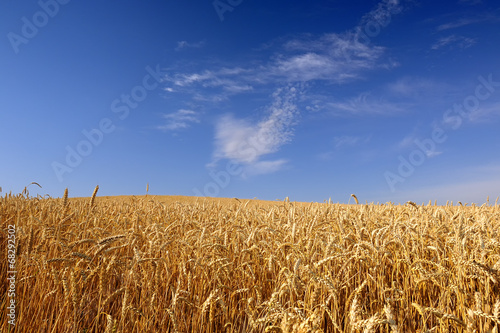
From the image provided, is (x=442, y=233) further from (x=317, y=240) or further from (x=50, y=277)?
(x=50, y=277)

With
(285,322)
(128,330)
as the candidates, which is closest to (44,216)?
(128,330)

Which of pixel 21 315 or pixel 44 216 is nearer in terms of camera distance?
pixel 21 315

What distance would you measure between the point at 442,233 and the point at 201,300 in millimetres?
2817

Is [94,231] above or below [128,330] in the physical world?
above

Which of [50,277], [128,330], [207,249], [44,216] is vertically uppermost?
[44,216]

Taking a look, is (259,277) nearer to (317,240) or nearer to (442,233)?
(317,240)

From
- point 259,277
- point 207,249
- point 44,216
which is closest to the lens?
point 259,277

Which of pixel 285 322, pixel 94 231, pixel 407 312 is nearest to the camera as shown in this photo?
pixel 285 322

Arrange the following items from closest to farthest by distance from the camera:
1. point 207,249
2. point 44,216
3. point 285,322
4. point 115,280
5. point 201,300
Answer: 1. point 285,322
2. point 201,300
3. point 207,249
4. point 115,280
5. point 44,216

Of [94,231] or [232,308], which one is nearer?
[232,308]

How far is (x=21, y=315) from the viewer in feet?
8.53

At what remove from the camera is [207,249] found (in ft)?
11.2

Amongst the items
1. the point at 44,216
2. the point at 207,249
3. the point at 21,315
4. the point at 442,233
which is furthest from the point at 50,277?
the point at 442,233

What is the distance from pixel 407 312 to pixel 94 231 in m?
3.60
